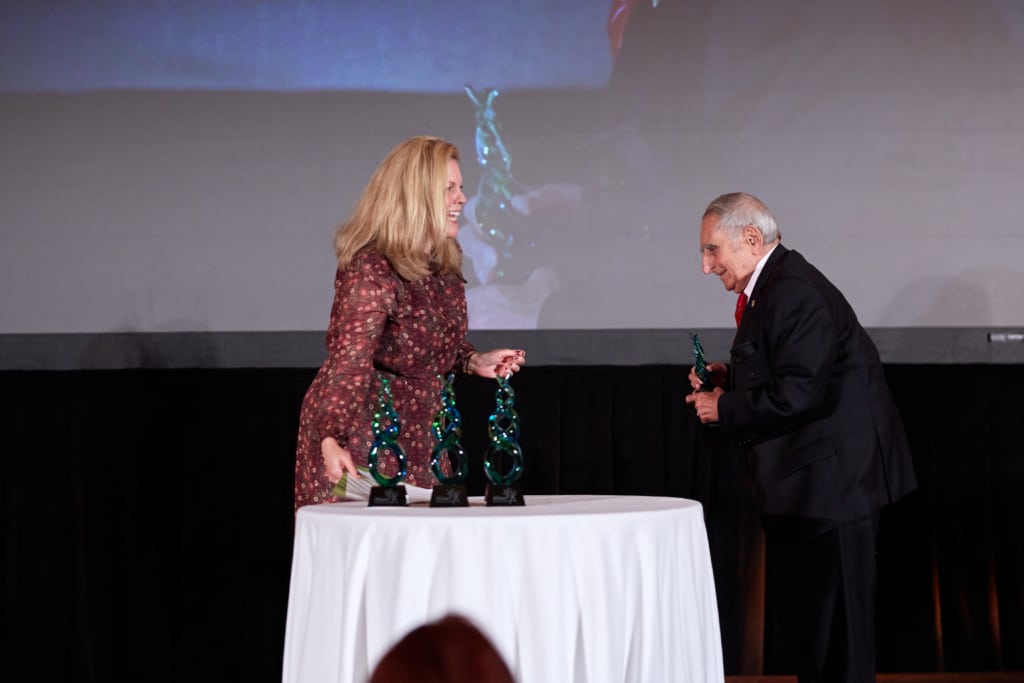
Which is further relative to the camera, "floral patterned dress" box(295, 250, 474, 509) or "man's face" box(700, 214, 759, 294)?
"man's face" box(700, 214, 759, 294)

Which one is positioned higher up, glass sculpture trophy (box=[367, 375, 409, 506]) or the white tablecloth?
glass sculpture trophy (box=[367, 375, 409, 506])

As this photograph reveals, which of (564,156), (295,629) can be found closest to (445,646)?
(295,629)

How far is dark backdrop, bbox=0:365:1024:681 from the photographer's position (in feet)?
12.9

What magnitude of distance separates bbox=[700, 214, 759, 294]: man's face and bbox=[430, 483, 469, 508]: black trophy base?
127cm

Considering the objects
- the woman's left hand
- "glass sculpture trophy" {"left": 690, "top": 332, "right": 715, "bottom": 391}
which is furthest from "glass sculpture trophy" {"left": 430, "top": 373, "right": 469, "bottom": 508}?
"glass sculpture trophy" {"left": 690, "top": 332, "right": 715, "bottom": 391}

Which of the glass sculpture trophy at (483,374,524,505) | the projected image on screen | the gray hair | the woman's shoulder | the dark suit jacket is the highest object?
the projected image on screen

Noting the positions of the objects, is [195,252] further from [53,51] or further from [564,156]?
[564,156]

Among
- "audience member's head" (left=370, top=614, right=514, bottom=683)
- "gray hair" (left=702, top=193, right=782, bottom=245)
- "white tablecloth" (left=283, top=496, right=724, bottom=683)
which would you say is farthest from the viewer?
"gray hair" (left=702, top=193, right=782, bottom=245)

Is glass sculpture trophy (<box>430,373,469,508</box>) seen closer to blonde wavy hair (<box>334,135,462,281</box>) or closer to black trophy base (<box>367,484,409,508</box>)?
black trophy base (<box>367,484,409,508</box>)

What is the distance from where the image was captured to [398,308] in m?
2.31

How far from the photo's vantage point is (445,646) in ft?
2.95

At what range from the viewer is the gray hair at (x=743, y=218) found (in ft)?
9.75

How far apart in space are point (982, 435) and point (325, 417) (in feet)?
9.43

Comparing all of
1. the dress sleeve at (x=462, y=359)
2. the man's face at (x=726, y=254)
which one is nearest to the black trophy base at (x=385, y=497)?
the dress sleeve at (x=462, y=359)
